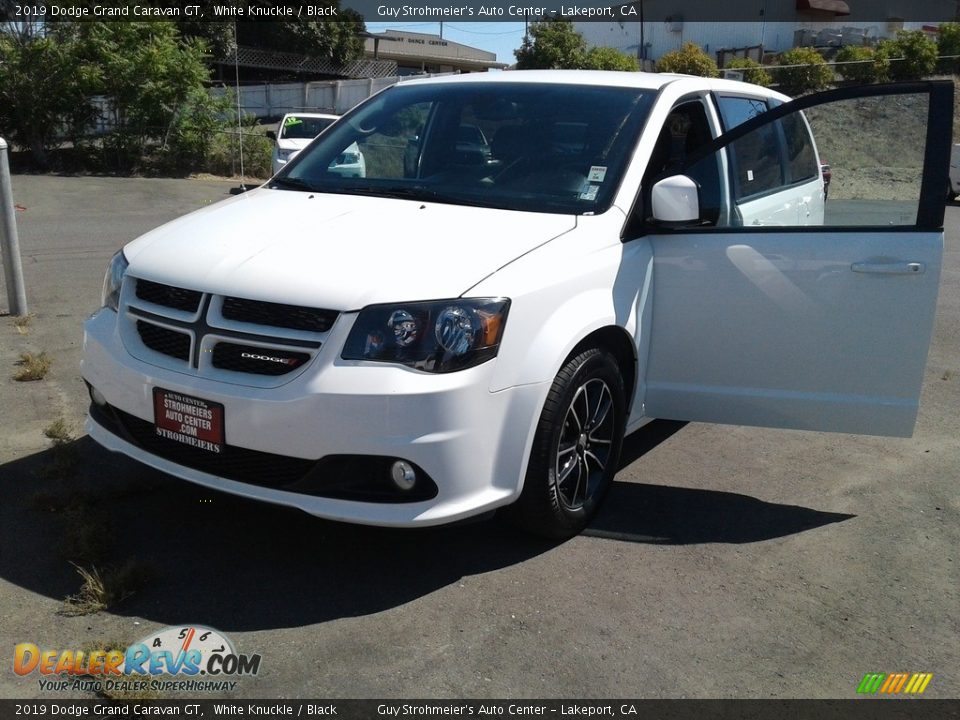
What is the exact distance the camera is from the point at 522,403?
11.4 ft

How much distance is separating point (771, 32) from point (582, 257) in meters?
58.4

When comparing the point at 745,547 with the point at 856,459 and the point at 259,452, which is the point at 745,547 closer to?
the point at 856,459

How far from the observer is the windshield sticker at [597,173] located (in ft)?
14.0

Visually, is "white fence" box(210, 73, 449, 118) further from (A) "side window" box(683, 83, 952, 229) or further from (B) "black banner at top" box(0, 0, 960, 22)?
(A) "side window" box(683, 83, 952, 229)

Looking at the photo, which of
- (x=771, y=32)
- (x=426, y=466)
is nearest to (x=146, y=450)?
(x=426, y=466)

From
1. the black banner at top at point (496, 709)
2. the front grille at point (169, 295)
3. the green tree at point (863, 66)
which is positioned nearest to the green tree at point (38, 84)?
the front grille at point (169, 295)

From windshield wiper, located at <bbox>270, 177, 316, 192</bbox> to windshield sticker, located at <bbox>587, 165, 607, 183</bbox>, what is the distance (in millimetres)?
1348

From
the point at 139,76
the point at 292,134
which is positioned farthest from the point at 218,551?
the point at 139,76

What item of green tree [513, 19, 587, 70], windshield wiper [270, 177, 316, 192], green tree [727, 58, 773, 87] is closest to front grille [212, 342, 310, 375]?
windshield wiper [270, 177, 316, 192]

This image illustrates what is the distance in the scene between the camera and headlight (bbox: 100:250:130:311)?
13.0 feet

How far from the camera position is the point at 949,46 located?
4025 cm

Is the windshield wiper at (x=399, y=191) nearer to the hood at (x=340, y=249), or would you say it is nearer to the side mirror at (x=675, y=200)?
the hood at (x=340, y=249)

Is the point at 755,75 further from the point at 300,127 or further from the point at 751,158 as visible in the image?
the point at 751,158

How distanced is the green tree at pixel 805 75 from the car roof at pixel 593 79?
32.0 metres
